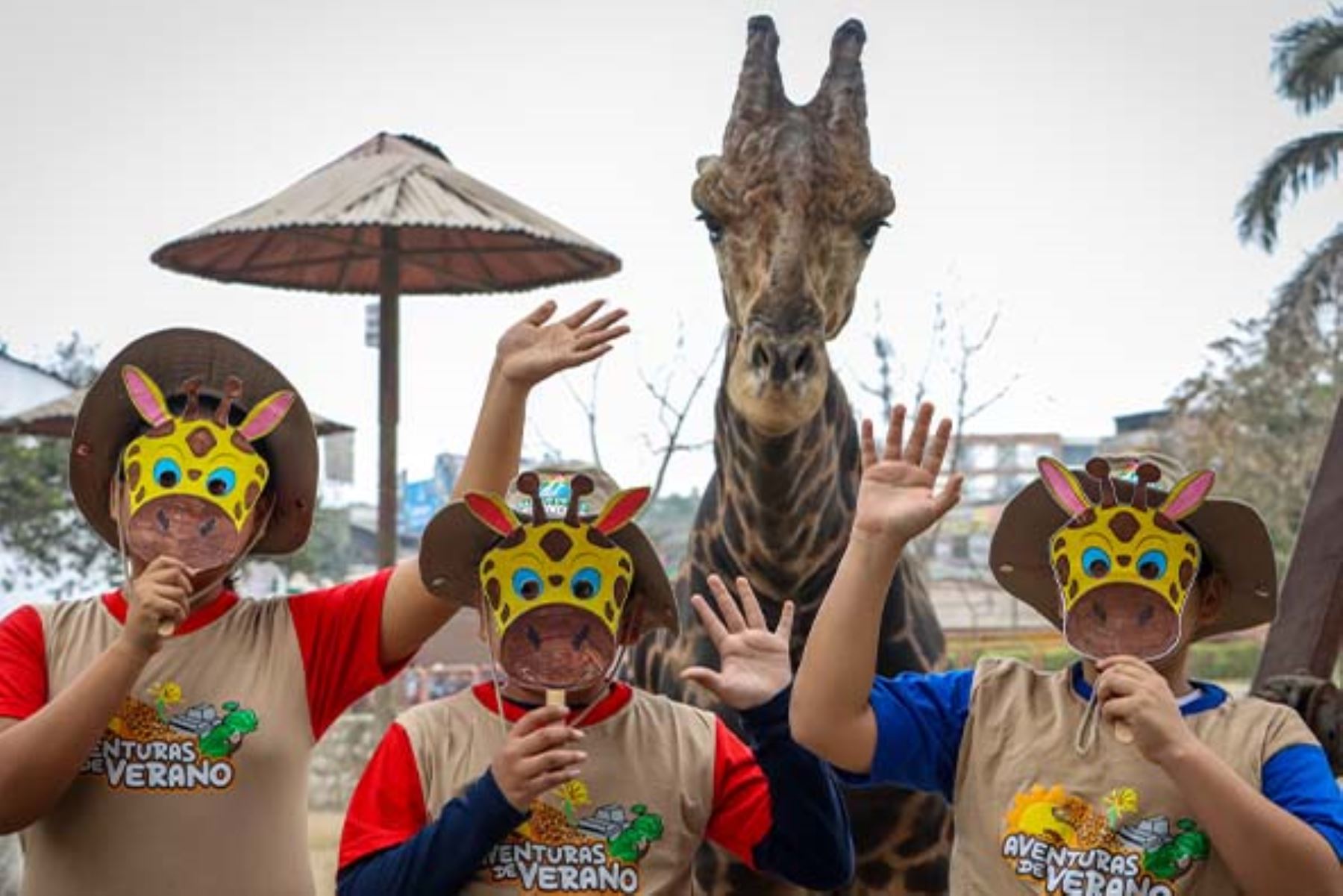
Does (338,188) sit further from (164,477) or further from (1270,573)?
(1270,573)

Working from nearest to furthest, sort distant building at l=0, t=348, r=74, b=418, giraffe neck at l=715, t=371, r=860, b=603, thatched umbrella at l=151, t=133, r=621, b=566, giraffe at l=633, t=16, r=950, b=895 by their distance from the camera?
giraffe at l=633, t=16, r=950, b=895 → giraffe neck at l=715, t=371, r=860, b=603 → thatched umbrella at l=151, t=133, r=621, b=566 → distant building at l=0, t=348, r=74, b=418

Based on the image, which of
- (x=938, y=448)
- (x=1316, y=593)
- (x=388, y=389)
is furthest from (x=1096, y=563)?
(x=388, y=389)

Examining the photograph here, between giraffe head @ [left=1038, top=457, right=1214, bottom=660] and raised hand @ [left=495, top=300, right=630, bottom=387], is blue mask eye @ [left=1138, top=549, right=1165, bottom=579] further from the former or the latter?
raised hand @ [left=495, top=300, right=630, bottom=387]

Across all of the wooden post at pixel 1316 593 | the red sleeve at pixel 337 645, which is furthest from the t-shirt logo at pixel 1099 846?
the wooden post at pixel 1316 593

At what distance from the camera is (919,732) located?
8.94 ft

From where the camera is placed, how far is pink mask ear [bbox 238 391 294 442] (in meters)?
3.00

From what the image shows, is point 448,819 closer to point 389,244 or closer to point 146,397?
point 146,397

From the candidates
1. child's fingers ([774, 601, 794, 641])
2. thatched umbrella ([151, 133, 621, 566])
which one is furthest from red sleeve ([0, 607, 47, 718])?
thatched umbrella ([151, 133, 621, 566])

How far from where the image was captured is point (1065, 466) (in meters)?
2.72

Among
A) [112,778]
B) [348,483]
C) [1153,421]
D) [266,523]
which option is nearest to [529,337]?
[266,523]

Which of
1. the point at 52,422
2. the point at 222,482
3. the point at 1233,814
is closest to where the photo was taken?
the point at 1233,814

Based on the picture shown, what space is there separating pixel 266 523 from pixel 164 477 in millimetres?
278

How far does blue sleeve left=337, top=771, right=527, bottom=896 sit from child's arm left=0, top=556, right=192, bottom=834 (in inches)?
18.7

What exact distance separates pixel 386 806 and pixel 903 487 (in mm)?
941
